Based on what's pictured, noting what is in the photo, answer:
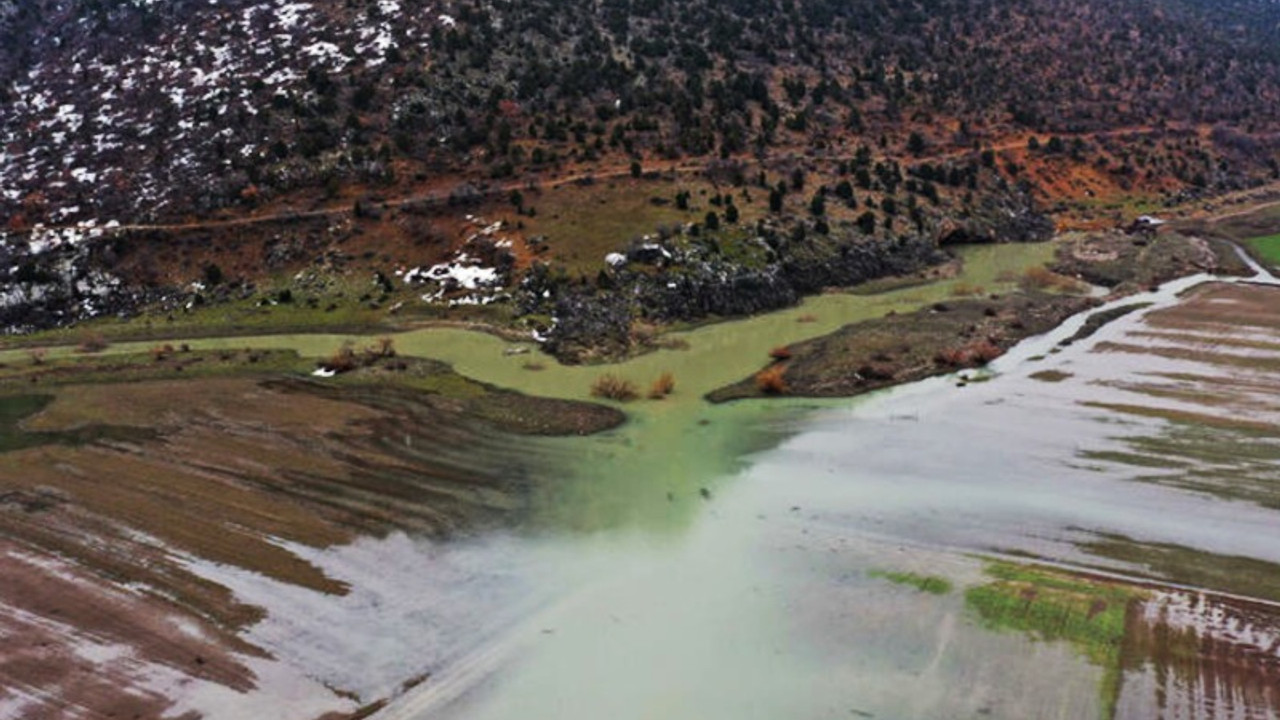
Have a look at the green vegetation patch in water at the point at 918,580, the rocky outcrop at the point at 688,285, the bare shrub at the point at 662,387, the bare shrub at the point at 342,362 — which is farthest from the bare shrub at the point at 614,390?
the green vegetation patch in water at the point at 918,580

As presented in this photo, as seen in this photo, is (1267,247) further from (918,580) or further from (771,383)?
(918,580)

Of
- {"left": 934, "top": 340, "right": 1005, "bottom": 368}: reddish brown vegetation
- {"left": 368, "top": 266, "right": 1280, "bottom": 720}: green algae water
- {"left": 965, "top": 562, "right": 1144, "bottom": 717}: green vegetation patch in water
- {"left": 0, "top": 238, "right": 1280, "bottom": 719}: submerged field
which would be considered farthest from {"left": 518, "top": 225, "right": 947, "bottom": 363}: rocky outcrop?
{"left": 965, "top": 562, "right": 1144, "bottom": 717}: green vegetation patch in water

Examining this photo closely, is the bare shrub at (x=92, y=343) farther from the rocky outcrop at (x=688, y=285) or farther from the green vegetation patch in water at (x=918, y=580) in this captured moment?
the green vegetation patch in water at (x=918, y=580)

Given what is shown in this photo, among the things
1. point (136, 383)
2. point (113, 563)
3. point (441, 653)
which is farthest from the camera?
point (136, 383)

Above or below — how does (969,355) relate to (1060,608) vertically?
above

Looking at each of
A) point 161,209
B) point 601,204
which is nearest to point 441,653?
point 601,204

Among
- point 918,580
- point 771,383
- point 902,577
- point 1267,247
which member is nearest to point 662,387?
point 771,383

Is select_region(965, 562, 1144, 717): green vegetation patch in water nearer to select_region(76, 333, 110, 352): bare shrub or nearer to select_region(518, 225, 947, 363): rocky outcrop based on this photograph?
select_region(518, 225, 947, 363): rocky outcrop

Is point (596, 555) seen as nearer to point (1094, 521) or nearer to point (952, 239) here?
point (1094, 521)
